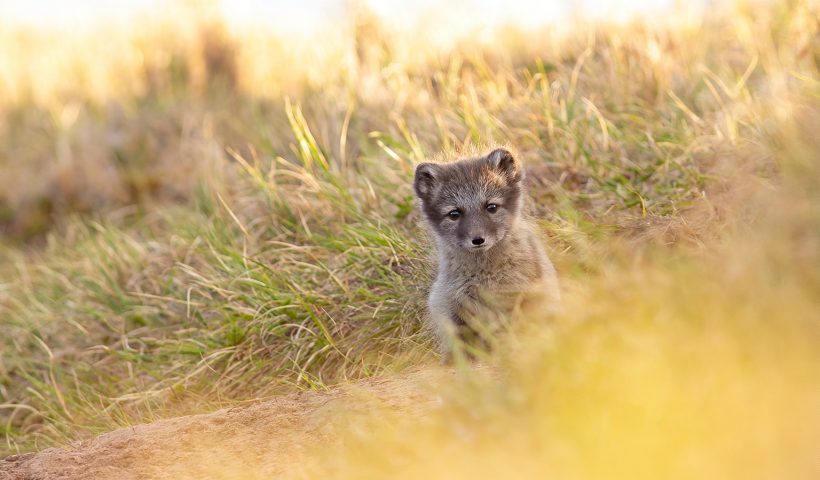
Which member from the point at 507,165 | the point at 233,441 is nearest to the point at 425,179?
the point at 507,165

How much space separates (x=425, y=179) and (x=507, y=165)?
0.46 metres

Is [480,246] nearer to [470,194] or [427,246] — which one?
[470,194]

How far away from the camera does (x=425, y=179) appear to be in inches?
198

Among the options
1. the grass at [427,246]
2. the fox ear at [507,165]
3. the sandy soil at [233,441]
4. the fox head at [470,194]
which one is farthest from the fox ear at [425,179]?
the sandy soil at [233,441]

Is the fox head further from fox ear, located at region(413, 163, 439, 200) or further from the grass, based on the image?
the grass

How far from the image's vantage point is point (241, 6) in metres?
12.4

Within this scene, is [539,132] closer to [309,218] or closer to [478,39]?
[309,218]

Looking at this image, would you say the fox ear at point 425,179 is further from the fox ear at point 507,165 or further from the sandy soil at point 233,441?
the sandy soil at point 233,441

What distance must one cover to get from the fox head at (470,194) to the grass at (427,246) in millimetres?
→ 386

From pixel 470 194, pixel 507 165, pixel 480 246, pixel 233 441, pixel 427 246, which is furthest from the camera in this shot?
pixel 427 246

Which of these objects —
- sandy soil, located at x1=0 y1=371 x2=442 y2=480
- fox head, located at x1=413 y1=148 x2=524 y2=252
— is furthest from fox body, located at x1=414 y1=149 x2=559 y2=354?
sandy soil, located at x1=0 y1=371 x2=442 y2=480

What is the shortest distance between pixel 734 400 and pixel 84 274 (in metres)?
5.86

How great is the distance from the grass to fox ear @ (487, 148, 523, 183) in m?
0.39

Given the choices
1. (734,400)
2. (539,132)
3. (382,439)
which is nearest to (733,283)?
(734,400)
